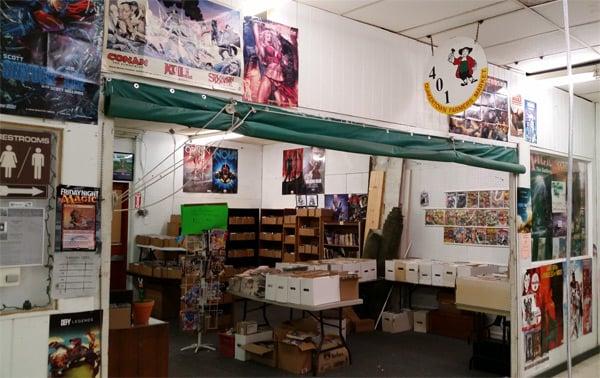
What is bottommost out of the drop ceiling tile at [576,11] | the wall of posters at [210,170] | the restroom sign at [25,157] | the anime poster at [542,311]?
the anime poster at [542,311]

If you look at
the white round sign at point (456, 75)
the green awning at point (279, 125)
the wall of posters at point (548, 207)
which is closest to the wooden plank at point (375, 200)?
the wall of posters at point (548, 207)

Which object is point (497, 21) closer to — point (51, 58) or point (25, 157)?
point (51, 58)

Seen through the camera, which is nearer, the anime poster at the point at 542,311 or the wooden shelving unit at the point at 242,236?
the anime poster at the point at 542,311

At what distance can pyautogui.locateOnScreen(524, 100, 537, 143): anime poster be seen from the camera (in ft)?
18.2

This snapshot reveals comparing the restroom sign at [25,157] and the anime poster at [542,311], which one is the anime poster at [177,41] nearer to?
the restroom sign at [25,157]

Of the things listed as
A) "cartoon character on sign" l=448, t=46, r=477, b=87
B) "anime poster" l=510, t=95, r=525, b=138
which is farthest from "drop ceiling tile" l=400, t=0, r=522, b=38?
"anime poster" l=510, t=95, r=525, b=138

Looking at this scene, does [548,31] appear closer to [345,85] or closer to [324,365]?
[345,85]

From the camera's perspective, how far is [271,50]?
3.45m

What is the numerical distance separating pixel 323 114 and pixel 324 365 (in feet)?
10.0

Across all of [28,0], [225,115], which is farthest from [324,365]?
[28,0]

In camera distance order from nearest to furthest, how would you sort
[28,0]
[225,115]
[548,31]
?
1. [28,0]
2. [225,115]
3. [548,31]

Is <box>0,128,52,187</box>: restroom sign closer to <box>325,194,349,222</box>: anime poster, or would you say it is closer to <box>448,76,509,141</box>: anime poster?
<box>448,76,509,141</box>: anime poster

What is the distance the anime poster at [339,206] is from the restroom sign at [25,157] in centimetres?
718

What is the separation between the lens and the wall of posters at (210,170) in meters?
10.0
